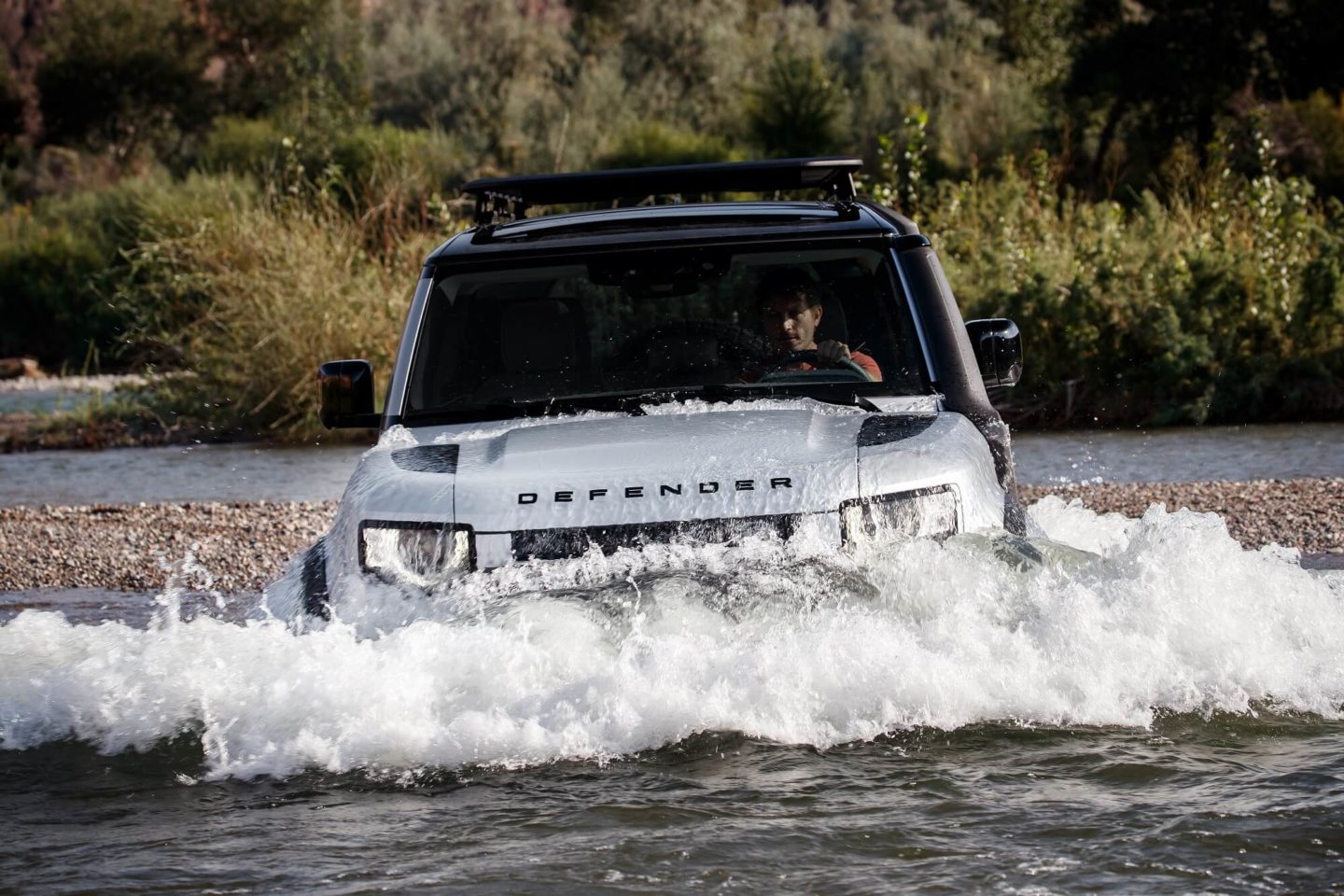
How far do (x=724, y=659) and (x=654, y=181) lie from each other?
1.95 metres

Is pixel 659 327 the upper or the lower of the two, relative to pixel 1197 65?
lower

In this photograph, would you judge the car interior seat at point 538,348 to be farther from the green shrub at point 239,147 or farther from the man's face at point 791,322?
the green shrub at point 239,147

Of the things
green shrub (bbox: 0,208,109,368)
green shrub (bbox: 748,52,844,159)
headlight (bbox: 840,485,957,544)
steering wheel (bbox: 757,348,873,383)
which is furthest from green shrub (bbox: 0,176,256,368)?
headlight (bbox: 840,485,957,544)

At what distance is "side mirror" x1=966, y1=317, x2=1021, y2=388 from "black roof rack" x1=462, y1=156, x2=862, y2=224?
0.79 meters

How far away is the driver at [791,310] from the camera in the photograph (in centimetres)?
568

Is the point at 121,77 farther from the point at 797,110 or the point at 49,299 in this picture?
the point at 49,299

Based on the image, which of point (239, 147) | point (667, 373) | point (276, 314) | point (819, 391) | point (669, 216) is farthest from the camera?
point (239, 147)

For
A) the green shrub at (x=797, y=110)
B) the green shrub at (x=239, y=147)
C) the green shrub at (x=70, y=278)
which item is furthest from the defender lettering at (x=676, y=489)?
the green shrub at (x=797, y=110)

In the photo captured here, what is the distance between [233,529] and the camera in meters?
11.3

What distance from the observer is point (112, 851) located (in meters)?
4.42

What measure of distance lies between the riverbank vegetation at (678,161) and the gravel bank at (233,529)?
17.1ft

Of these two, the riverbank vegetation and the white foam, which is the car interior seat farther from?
the riverbank vegetation

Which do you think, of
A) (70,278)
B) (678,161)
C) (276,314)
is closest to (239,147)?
(70,278)

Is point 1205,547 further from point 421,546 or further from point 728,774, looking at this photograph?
point 421,546
